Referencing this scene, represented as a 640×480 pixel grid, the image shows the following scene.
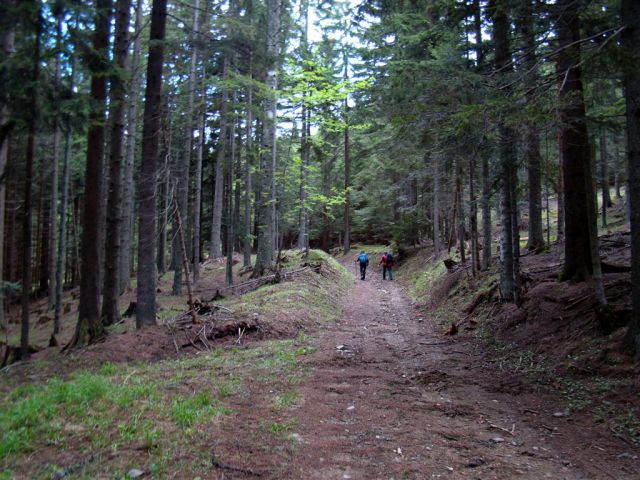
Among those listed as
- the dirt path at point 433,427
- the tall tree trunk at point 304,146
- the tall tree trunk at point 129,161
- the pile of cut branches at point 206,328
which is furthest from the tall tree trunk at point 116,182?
the tall tree trunk at point 304,146

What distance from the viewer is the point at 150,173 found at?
987 centimetres

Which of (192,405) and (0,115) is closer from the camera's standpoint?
(192,405)

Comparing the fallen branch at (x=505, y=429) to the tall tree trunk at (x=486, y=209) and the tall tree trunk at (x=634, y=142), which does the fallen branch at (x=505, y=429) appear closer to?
the tall tree trunk at (x=634, y=142)

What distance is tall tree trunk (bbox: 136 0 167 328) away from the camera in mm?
9727

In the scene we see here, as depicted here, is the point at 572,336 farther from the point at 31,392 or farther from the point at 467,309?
the point at 31,392

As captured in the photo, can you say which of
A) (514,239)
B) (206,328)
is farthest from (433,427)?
(206,328)

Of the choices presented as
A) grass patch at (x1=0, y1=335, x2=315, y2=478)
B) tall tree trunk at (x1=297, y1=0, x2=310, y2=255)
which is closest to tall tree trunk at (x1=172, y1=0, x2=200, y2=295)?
tall tree trunk at (x1=297, y1=0, x2=310, y2=255)

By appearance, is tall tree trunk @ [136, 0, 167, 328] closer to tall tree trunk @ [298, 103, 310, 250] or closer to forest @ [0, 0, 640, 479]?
forest @ [0, 0, 640, 479]

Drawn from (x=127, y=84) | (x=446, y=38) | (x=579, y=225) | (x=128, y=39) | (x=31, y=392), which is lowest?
(x=31, y=392)

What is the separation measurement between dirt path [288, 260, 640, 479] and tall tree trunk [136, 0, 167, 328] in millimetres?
4671

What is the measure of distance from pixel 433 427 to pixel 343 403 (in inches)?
50.3

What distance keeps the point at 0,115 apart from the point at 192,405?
801cm

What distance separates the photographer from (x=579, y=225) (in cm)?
850

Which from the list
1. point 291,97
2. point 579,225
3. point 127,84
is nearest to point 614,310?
point 579,225
